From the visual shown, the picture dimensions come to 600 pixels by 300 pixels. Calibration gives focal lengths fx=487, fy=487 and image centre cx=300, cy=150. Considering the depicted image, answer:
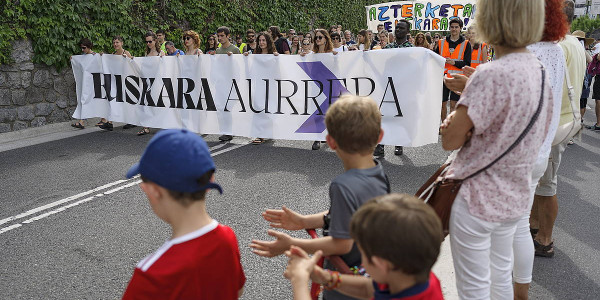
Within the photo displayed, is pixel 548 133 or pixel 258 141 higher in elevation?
pixel 548 133

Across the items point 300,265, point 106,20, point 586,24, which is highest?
point 586,24

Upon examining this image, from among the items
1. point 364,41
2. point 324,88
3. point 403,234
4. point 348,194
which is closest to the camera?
point 403,234

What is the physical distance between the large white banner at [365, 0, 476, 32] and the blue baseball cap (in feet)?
62.8

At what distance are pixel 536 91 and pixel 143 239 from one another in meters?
3.39

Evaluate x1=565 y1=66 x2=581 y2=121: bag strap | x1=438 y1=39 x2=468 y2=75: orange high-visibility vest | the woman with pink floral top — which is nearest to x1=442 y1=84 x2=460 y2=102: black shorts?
x1=438 y1=39 x2=468 y2=75: orange high-visibility vest

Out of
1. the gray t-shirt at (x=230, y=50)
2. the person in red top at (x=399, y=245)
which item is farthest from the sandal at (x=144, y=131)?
the person in red top at (x=399, y=245)

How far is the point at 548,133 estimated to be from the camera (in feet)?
8.56

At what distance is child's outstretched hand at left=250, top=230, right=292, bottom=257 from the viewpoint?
1.88 metres

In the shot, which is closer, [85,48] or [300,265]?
[300,265]

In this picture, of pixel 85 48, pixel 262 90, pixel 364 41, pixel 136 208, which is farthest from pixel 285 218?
pixel 364 41

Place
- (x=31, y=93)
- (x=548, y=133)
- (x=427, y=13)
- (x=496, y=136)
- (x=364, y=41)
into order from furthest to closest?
1. (x=427, y=13)
2. (x=364, y=41)
3. (x=31, y=93)
4. (x=548, y=133)
5. (x=496, y=136)

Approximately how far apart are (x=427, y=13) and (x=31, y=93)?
50.8 ft

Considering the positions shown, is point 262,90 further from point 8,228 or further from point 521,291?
point 521,291

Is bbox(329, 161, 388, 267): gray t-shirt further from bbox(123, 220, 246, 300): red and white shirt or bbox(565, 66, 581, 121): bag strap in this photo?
bbox(565, 66, 581, 121): bag strap
